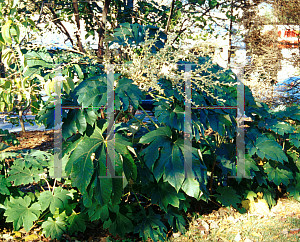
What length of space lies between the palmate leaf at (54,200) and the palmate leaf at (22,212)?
8 cm

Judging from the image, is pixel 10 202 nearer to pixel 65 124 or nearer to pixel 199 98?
pixel 65 124

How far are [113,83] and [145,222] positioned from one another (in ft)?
3.76

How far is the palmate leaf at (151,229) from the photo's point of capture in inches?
86.4

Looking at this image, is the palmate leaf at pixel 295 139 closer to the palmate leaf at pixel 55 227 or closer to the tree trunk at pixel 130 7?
the palmate leaf at pixel 55 227

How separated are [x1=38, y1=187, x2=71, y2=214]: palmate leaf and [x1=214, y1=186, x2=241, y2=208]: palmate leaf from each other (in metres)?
1.33

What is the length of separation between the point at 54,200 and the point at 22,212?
10.3 inches

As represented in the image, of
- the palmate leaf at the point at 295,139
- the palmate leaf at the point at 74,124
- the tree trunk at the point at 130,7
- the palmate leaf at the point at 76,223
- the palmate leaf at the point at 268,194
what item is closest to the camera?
the palmate leaf at the point at 74,124

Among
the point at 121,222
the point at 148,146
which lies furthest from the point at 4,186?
the point at 148,146

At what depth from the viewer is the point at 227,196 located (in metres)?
2.64

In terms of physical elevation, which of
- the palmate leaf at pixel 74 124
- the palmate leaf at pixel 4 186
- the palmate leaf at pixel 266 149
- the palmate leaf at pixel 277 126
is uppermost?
the palmate leaf at pixel 74 124

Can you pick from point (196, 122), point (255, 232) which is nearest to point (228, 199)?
point (255, 232)

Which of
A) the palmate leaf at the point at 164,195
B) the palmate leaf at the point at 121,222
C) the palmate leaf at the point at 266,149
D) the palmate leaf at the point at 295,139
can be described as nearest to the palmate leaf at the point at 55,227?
the palmate leaf at the point at 121,222

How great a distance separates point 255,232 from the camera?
2479 millimetres

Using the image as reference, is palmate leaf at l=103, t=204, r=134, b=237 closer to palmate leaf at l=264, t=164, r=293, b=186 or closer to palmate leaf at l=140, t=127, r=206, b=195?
palmate leaf at l=140, t=127, r=206, b=195
